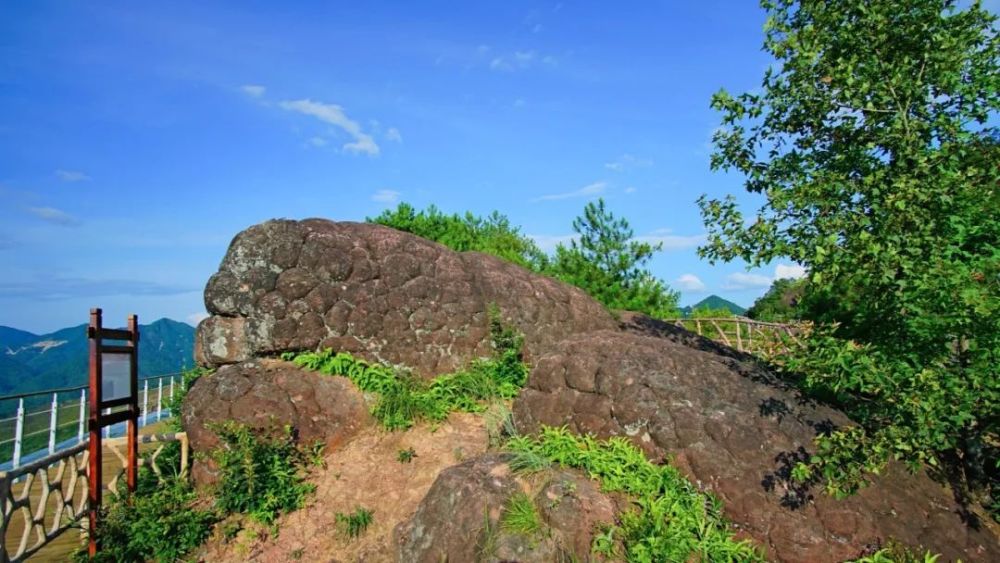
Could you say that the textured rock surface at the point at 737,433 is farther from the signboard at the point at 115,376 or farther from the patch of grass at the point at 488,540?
the signboard at the point at 115,376

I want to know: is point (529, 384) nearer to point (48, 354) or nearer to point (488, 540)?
point (488, 540)

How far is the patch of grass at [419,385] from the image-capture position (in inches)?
352

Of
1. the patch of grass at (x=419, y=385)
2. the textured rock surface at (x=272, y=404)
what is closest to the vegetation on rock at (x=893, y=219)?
the patch of grass at (x=419, y=385)

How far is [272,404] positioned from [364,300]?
2237 mm

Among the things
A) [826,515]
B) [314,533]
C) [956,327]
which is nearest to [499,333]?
[314,533]

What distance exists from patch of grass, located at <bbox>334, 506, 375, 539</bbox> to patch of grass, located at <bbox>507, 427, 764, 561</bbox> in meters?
2.01

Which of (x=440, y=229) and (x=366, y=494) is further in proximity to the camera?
(x=440, y=229)

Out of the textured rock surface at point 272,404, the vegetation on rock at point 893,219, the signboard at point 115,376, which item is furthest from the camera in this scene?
the textured rock surface at point 272,404

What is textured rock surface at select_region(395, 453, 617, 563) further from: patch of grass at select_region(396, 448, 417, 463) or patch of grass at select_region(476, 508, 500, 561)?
patch of grass at select_region(396, 448, 417, 463)

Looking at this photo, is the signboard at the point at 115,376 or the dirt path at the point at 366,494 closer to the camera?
the dirt path at the point at 366,494

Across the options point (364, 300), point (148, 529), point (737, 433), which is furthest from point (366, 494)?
point (737, 433)

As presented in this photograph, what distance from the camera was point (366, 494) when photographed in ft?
25.4

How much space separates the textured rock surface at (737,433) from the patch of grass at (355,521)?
7.41 ft

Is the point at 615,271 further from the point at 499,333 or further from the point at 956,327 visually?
the point at 956,327
